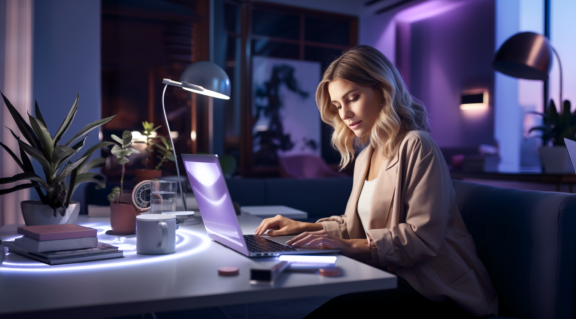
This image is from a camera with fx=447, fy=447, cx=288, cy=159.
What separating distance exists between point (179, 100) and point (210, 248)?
4723mm

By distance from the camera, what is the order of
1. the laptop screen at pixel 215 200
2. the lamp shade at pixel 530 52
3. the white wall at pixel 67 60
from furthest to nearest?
the white wall at pixel 67 60 < the lamp shade at pixel 530 52 < the laptop screen at pixel 215 200

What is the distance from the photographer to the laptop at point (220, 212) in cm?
100

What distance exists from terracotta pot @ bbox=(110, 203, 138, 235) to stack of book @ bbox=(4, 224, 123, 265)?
0.98 ft

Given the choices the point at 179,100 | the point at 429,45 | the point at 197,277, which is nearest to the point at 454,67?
the point at 429,45

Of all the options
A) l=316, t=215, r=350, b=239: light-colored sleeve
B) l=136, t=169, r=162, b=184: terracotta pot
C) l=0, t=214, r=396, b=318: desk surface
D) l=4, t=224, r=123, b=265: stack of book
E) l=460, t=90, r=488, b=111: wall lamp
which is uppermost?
l=460, t=90, r=488, b=111: wall lamp

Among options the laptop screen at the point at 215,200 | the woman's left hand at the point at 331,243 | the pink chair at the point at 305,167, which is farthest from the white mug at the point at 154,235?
the pink chair at the point at 305,167

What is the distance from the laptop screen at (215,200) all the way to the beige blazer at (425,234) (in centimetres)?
38

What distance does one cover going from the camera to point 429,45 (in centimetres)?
696

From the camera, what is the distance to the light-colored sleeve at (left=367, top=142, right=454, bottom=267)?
119 centimetres

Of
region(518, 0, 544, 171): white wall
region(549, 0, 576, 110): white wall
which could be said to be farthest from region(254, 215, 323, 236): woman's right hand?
region(518, 0, 544, 171): white wall

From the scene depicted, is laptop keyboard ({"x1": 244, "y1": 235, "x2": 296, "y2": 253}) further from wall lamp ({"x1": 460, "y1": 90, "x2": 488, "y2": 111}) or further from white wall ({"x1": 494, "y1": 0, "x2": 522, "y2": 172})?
wall lamp ({"x1": 460, "y1": 90, "x2": 488, "y2": 111})

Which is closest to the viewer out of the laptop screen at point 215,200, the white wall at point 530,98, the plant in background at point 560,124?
the laptop screen at point 215,200

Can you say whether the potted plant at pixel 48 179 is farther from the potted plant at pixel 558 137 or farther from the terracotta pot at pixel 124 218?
the potted plant at pixel 558 137

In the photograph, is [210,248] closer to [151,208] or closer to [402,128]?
[151,208]
